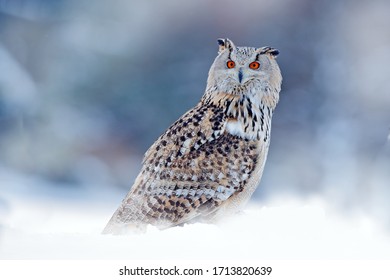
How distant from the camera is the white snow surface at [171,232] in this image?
1.75m

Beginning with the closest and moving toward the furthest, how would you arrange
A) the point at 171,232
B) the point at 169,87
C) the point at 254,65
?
the point at 171,232 → the point at 254,65 → the point at 169,87

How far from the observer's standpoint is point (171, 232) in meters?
1.72

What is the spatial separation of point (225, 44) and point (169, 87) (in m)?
0.32

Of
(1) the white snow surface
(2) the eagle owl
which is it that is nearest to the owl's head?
(2) the eagle owl

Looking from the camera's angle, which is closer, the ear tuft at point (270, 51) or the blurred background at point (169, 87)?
the ear tuft at point (270, 51)

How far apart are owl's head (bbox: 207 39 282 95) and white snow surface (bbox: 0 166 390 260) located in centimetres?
33

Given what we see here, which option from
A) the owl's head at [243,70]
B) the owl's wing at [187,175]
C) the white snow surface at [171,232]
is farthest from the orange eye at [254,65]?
the white snow surface at [171,232]

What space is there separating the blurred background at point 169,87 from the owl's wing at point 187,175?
240 mm

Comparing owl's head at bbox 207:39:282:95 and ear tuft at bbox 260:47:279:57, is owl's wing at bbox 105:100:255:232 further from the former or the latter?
ear tuft at bbox 260:47:279:57

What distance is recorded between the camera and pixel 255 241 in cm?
180

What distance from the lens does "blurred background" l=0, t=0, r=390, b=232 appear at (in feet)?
6.68

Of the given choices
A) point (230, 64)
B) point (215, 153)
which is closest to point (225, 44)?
point (230, 64)

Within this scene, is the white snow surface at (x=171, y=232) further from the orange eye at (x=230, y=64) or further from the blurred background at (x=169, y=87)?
the orange eye at (x=230, y=64)

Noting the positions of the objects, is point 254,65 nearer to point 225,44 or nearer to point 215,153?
point 225,44
